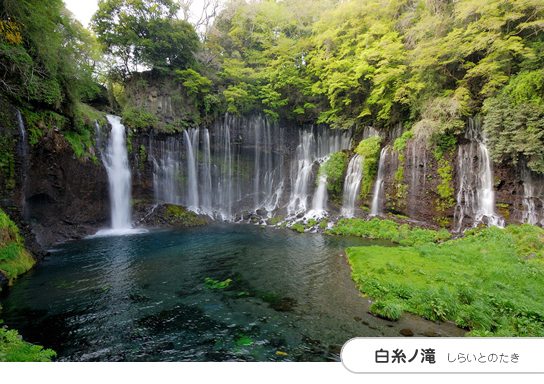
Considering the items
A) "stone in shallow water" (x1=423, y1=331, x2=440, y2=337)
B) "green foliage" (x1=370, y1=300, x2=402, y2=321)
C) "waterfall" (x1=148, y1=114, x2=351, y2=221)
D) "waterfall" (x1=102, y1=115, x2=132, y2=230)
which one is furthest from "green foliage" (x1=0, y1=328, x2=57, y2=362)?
"waterfall" (x1=148, y1=114, x2=351, y2=221)


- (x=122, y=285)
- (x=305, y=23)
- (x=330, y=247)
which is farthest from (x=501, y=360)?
(x=305, y=23)

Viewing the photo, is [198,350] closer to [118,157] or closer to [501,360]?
[501,360]

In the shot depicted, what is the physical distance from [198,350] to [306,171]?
64.2 feet

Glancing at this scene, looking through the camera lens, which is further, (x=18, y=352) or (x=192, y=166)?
(x=192, y=166)

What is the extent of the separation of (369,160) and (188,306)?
1560cm

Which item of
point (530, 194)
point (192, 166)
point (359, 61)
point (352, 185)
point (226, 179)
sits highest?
point (359, 61)

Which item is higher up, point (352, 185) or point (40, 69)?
point (40, 69)

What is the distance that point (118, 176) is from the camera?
56.5 ft

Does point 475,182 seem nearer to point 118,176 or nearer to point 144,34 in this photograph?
point 118,176

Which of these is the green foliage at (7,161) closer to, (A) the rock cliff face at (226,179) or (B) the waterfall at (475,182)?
(A) the rock cliff face at (226,179)

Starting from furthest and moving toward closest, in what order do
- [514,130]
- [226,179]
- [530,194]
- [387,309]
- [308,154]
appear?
[308,154] → [226,179] → [530,194] → [514,130] → [387,309]

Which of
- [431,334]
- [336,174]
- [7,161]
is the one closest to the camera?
[431,334]

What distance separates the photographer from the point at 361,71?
17578 millimetres

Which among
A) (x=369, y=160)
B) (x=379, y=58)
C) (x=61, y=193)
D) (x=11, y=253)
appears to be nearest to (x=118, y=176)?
(x=61, y=193)
